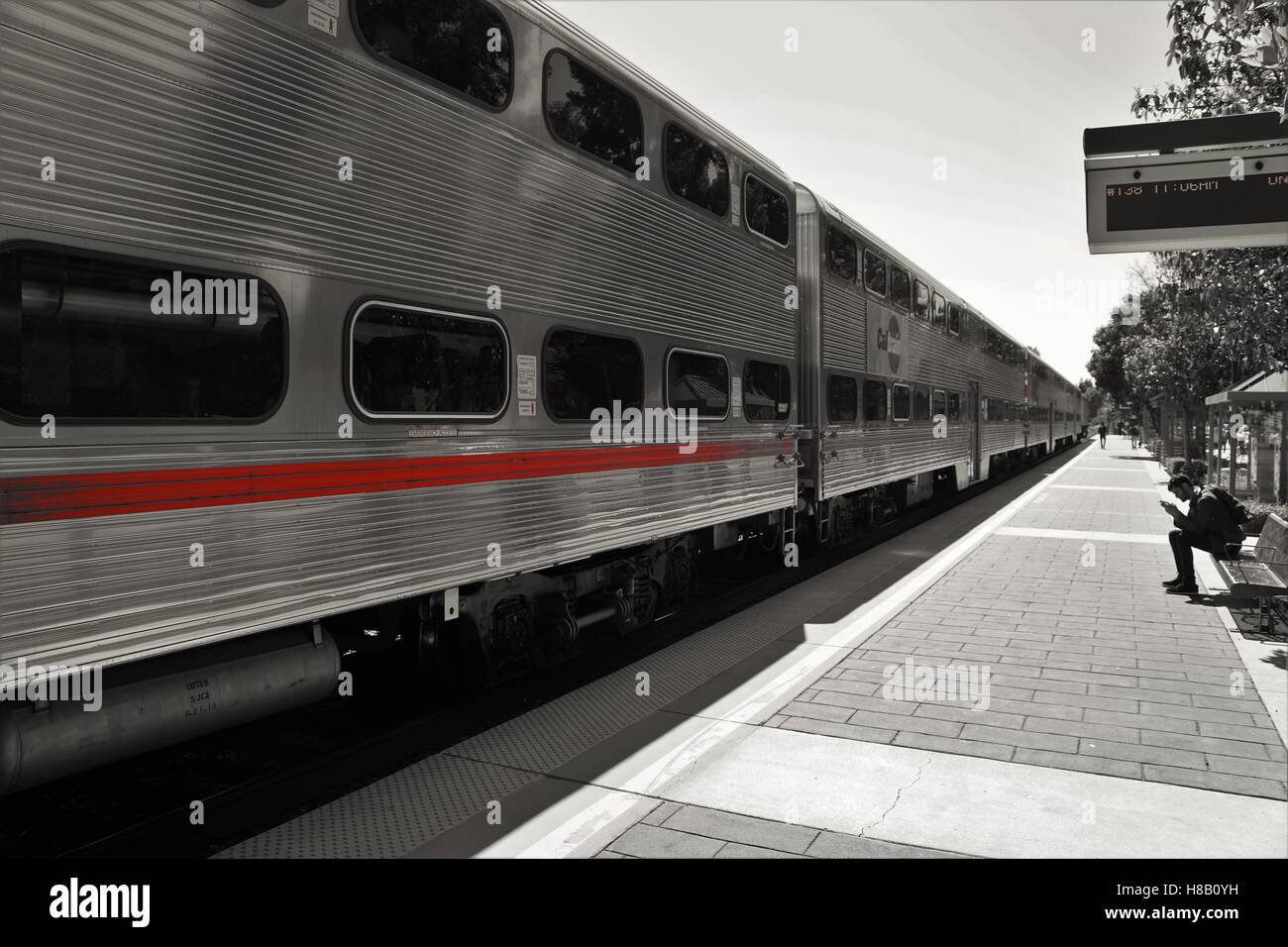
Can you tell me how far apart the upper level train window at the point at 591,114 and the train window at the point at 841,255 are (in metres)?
4.69

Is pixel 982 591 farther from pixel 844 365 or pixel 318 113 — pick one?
pixel 318 113

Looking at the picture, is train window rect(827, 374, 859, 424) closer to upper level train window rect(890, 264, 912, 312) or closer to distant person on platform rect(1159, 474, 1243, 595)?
upper level train window rect(890, 264, 912, 312)

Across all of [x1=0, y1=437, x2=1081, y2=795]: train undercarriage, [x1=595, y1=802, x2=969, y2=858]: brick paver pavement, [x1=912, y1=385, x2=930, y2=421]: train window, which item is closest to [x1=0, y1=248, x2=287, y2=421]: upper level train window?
[x1=0, y1=437, x2=1081, y2=795]: train undercarriage

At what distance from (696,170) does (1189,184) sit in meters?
3.71

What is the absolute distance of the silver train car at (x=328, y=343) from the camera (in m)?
3.08

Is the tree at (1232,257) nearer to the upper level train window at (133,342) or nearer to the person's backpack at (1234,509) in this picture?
the person's backpack at (1234,509)

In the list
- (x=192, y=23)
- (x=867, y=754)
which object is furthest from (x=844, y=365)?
(x=192, y=23)

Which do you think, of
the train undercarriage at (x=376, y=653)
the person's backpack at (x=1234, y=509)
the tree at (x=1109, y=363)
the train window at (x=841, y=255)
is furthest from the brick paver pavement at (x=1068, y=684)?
the tree at (x=1109, y=363)

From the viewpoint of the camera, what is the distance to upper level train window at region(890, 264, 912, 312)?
1357 cm

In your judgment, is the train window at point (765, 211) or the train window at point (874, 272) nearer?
the train window at point (765, 211)

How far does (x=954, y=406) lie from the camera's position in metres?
17.9

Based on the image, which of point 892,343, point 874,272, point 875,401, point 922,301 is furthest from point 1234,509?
point 922,301

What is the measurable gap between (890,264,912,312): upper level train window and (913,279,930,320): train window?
0.53 meters
